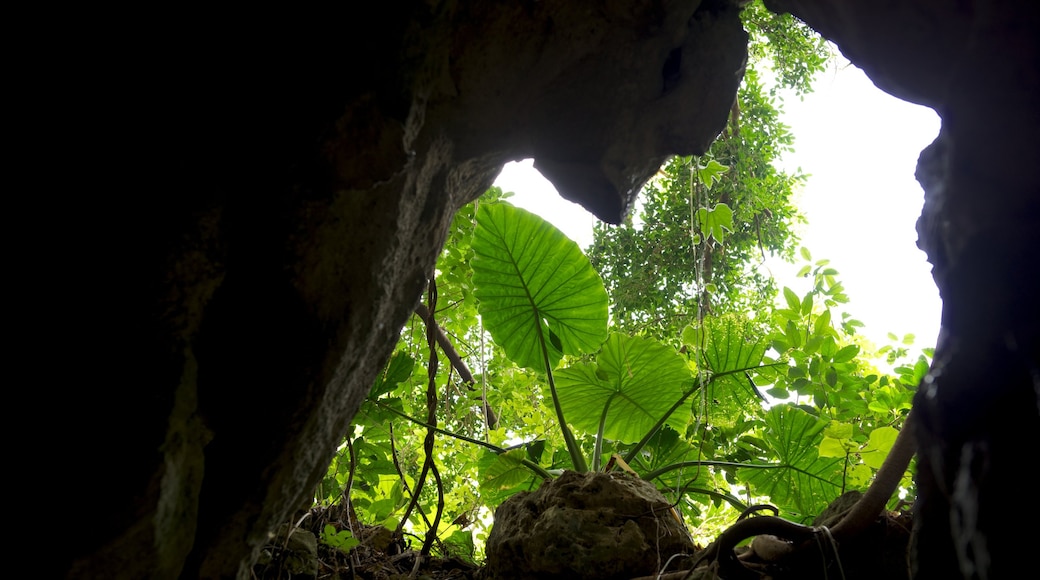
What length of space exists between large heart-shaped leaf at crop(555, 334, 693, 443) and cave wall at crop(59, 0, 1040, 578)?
844 mm

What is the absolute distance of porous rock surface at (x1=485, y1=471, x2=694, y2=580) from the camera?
1.08 metres

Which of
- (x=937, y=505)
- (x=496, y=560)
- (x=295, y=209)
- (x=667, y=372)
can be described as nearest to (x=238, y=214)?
(x=295, y=209)

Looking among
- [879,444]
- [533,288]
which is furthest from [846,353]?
[533,288]

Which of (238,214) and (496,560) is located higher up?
(238,214)

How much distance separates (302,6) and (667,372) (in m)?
1.33

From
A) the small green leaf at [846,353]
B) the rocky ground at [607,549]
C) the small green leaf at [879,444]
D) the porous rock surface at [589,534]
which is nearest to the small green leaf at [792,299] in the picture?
the small green leaf at [846,353]

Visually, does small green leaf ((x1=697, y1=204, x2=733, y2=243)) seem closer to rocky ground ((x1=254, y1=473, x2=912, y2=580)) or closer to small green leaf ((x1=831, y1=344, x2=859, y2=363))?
small green leaf ((x1=831, y1=344, x2=859, y2=363))

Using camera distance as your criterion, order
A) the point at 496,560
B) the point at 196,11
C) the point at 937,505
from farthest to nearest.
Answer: the point at 496,560, the point at 196,11, the point at 937,505

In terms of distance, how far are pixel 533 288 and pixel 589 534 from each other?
2.51ft

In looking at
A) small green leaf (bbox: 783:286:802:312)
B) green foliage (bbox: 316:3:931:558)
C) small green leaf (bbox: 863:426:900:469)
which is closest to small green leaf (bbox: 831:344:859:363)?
green foliage (bbox: 316:3:931:558)

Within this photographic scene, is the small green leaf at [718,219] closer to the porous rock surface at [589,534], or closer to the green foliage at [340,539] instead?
the porous rock surface at [589,534]

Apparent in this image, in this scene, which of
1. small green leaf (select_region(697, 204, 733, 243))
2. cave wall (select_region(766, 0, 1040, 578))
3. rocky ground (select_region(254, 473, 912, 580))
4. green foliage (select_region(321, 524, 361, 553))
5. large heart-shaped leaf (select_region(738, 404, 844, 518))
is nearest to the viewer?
cave wall (select_region(766, 0, 1040, 578))

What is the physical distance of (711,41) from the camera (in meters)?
1.03

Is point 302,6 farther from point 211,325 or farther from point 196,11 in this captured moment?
point 211,325
